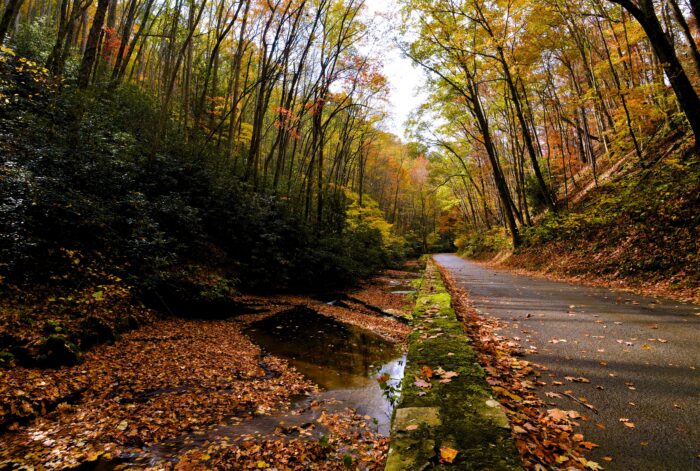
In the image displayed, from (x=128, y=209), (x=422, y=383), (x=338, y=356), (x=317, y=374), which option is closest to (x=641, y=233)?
(x=338, y=356)

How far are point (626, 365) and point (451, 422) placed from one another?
2.50 m

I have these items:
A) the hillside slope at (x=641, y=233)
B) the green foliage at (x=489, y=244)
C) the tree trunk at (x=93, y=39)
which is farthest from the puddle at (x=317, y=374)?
the green foliage at (x=489, y=244)

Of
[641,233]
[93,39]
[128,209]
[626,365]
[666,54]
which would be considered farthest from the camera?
[641,233]

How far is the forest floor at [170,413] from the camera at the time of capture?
281cm

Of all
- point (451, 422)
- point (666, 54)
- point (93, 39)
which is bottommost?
point (451, 422)

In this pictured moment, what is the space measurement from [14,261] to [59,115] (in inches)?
197

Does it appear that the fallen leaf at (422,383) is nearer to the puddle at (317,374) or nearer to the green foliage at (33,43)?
the puddle at (317,374)

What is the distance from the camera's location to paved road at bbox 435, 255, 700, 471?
7.10 ft

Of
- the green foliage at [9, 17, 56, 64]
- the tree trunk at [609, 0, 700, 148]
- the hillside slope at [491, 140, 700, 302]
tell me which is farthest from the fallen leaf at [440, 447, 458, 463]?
the green foliage at [9, 17, 56, 64]

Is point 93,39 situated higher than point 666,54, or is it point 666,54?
point 93,39

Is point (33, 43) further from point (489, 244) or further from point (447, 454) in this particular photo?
point (489, 244)

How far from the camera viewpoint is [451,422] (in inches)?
90.7

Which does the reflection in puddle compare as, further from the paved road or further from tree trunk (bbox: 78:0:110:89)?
tree trunk (bbox: 78:0:110:89)

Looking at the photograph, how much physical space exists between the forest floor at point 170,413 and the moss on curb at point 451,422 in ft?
1.67
